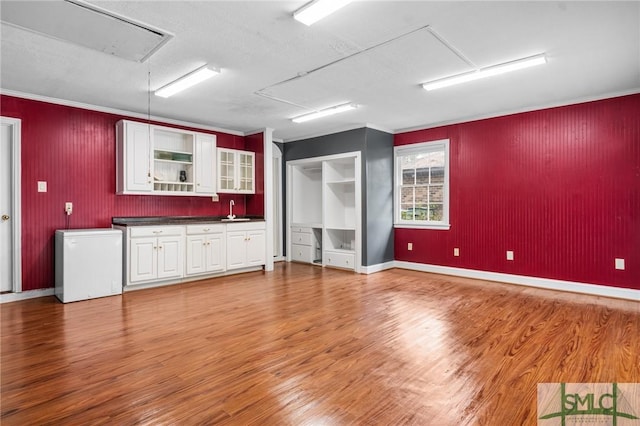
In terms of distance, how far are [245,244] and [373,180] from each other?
2.54 m

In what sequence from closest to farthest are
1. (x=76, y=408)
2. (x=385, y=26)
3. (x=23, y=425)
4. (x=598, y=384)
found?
(x=23, y=425)
(x=76, y=408)
(x=598, y=384)
(x=385, y=26)

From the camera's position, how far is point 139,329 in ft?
10.8

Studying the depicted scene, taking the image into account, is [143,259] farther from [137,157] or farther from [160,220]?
[137,157]

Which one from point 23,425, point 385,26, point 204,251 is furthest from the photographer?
point 204,251

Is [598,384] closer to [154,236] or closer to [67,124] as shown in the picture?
[154,236]

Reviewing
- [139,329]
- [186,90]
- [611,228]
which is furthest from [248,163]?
[611,228]

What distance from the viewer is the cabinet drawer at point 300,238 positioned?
280 inches

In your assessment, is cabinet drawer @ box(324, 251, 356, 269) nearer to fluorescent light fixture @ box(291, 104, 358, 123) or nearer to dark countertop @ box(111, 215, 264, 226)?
dark countertop @ box(111, 215, 264, 226)

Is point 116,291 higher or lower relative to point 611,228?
lower

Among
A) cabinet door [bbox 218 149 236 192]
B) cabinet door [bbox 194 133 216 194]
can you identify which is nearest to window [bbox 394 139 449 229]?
cabinet door [bbox 218 149 236 192]

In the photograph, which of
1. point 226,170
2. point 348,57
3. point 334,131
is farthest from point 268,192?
point 348,57

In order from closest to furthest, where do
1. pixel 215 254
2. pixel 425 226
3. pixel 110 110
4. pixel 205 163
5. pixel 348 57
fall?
pixel 348 57 → pixel 110 110 → pixel 215 254 → pixel 205 163 → pixel 425 226

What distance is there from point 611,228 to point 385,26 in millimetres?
4031

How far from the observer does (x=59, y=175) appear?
15.3ft
